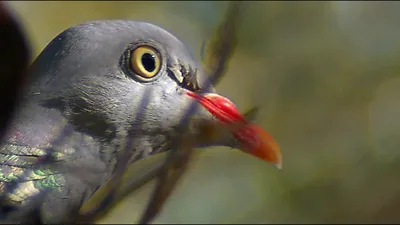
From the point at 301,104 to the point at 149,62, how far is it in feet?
6.80

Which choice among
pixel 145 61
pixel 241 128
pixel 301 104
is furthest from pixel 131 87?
pixel 301 104

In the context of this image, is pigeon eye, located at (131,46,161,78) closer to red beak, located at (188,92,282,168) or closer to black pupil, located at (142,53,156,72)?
black pupil, located at (142,53,156,72)

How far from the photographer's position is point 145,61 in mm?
1692

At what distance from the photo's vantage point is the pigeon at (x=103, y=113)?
5.14ft

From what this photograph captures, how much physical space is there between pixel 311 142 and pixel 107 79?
2.19 meters

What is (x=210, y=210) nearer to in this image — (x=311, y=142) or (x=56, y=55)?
(x=311, y=142)

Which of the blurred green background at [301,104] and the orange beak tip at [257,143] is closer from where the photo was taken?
the orange beak tip at [257,143]

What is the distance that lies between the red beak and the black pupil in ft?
0.44

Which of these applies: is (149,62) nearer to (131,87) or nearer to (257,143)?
(131,87)

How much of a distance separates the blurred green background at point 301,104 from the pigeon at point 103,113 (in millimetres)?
1707

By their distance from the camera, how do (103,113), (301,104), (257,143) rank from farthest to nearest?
(301,104) < (257,143) < (103,113)

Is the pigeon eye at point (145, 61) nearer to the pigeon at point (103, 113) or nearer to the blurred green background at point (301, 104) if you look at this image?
the pigeon at point (103, 113)

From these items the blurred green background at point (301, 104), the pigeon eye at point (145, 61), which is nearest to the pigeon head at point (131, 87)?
the pigeon eye at point (145, 61)

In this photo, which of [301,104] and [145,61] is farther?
[301,104]
